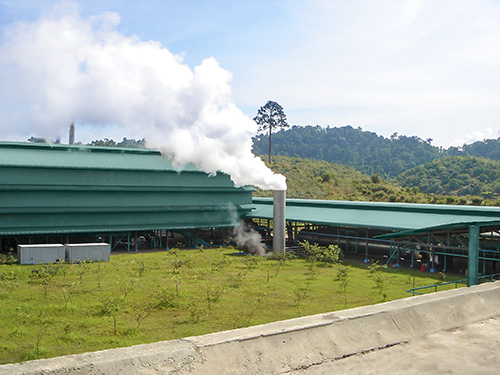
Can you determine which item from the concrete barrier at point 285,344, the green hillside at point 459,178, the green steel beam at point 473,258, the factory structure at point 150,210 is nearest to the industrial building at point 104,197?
the factory structure at point 150,210

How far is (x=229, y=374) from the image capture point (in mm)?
14461

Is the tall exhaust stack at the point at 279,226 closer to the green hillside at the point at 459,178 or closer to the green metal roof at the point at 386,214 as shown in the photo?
the green metal roof at the point at 386,214

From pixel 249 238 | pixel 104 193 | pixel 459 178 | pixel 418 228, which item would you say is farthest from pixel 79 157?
pixel 459 178

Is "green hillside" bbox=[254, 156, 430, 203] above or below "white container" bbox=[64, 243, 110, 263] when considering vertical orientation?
above

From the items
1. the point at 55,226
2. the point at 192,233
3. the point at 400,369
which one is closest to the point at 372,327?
the point at 400,369

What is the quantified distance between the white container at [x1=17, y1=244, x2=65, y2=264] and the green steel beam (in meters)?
32.7

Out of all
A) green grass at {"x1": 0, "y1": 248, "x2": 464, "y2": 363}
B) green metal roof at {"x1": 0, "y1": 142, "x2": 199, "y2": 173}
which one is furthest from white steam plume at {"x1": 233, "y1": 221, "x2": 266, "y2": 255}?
green metal roof at {"x1": 0, "y1": 142, "x2": 199, "y2": 173}

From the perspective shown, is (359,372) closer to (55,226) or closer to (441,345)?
(441,345)

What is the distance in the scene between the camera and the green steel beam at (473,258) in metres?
30.1

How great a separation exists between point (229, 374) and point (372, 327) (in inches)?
243

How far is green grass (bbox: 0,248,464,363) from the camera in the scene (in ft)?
71.0

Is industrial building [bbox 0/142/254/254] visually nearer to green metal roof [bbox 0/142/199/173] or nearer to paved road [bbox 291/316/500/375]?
green metal roof [bbox 0/142/199/173]

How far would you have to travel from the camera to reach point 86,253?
147ft

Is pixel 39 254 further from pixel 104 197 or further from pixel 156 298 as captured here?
pixel 156 298
